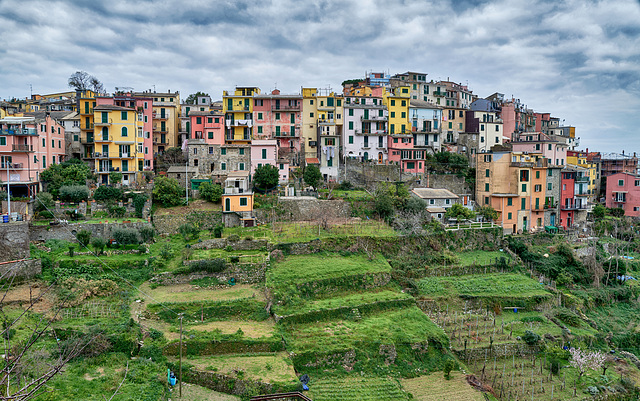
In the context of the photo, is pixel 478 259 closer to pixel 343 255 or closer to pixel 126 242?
pixel 343 255

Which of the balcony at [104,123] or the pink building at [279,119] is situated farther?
the pink building at [279,119]

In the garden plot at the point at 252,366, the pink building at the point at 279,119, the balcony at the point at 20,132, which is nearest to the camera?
the garden plot at the point at 252,366

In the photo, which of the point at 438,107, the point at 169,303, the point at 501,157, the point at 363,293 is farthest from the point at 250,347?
the point at 438,107

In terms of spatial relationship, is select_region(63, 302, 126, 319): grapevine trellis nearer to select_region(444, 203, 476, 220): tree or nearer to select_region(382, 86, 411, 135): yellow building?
select_region(444, 203, 476, 220): tree

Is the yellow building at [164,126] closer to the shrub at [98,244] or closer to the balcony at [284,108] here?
the balcony at [284,108]

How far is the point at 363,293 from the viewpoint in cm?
3109

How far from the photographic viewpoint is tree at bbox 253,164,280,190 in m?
43.2

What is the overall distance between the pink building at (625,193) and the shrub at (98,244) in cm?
5895

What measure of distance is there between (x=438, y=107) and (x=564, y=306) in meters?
31.3

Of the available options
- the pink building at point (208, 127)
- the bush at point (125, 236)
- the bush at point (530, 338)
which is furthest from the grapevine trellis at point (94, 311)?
A: the pink building at point (208, 127)

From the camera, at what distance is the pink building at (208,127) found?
1925 inches

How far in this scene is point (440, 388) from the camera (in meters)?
23.8

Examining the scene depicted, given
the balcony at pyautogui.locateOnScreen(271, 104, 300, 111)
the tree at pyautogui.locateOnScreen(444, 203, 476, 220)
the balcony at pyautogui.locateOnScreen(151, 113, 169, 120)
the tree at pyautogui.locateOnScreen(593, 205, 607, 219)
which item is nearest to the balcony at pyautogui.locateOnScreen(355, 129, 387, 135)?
the balcony at pyautogui.locateOnScreen(271, 104, 300, 111)

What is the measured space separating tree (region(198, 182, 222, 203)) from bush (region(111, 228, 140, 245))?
27.5ft
